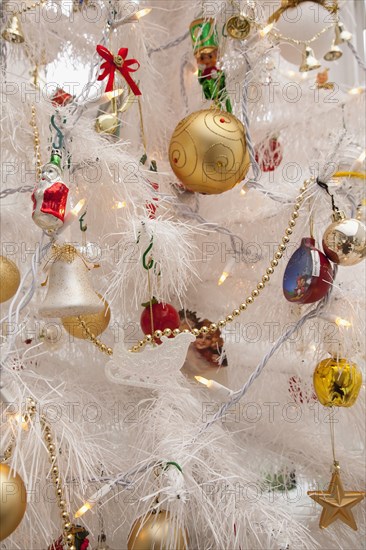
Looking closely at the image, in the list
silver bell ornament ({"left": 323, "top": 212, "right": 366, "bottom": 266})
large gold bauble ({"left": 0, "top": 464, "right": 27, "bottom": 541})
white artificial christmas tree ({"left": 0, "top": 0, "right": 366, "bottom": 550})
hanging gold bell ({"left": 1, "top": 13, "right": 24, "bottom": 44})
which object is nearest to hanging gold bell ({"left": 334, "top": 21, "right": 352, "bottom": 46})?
white artificial christmas tree ({"left": 0, "top": 0, "right": 366, "bottom": 550})

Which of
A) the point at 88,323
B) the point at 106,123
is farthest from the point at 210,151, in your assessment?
the point at 88,323

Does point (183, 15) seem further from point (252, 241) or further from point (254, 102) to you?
point (252, 241)

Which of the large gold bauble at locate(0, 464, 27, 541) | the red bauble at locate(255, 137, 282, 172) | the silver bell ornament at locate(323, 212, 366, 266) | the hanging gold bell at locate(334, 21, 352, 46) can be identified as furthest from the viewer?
the red bauble at locate(255, 137, 282, 172)

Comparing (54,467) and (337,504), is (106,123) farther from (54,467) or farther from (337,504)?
(337,504)

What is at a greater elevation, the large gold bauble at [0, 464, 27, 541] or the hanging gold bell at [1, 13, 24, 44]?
the hanging gold bell at [1, 13, 24, 44]

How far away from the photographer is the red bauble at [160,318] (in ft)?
1.92

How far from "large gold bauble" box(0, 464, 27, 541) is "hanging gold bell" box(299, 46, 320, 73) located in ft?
1.84

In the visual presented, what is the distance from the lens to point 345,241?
53 cm

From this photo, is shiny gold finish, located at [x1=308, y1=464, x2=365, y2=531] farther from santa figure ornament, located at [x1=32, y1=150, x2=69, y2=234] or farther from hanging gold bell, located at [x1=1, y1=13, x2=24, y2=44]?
hanging gold bell, located at [x1=1, y1=13, x2=24, y2=44]

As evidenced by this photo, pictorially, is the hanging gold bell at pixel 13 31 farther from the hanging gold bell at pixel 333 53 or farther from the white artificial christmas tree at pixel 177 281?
the hanging gold bell at pixel 333 53

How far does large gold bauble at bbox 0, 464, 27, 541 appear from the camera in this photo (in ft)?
1.32

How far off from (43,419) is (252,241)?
0.34 m

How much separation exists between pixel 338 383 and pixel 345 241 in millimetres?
159

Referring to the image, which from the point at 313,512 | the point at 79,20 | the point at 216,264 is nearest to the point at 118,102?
the point at 79,20
